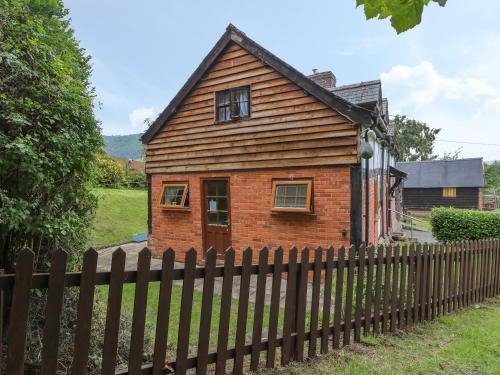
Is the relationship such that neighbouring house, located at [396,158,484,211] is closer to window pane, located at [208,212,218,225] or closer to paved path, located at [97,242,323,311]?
window pane, located at [208,212,218,225]

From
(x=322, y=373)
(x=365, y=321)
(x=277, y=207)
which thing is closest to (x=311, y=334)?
(x=322, y=373)

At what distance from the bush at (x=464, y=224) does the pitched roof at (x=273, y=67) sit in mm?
8917

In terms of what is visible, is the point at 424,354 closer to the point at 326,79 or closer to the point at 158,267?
the point at 158,267

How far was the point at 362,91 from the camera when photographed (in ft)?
29.6

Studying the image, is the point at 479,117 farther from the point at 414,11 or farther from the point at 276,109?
the point at 414,11

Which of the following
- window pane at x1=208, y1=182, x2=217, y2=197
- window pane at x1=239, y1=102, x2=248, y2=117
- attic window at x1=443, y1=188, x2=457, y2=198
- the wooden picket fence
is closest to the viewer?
the wooden picket fence

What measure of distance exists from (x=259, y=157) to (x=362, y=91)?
330cm

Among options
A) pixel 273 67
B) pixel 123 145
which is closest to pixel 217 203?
pixel 273 67

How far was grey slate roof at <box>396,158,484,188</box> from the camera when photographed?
32.3 meters

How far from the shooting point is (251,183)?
29.0 ft

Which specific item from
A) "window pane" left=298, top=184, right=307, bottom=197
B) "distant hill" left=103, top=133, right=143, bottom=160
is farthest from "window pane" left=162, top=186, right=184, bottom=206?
"distant hill" left=103, top=133, right=143, bottom=160

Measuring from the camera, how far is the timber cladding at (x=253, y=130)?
769 centimetres

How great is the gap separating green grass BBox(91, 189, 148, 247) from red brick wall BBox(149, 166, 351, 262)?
3.22 m

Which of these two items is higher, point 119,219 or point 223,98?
point 223,98
